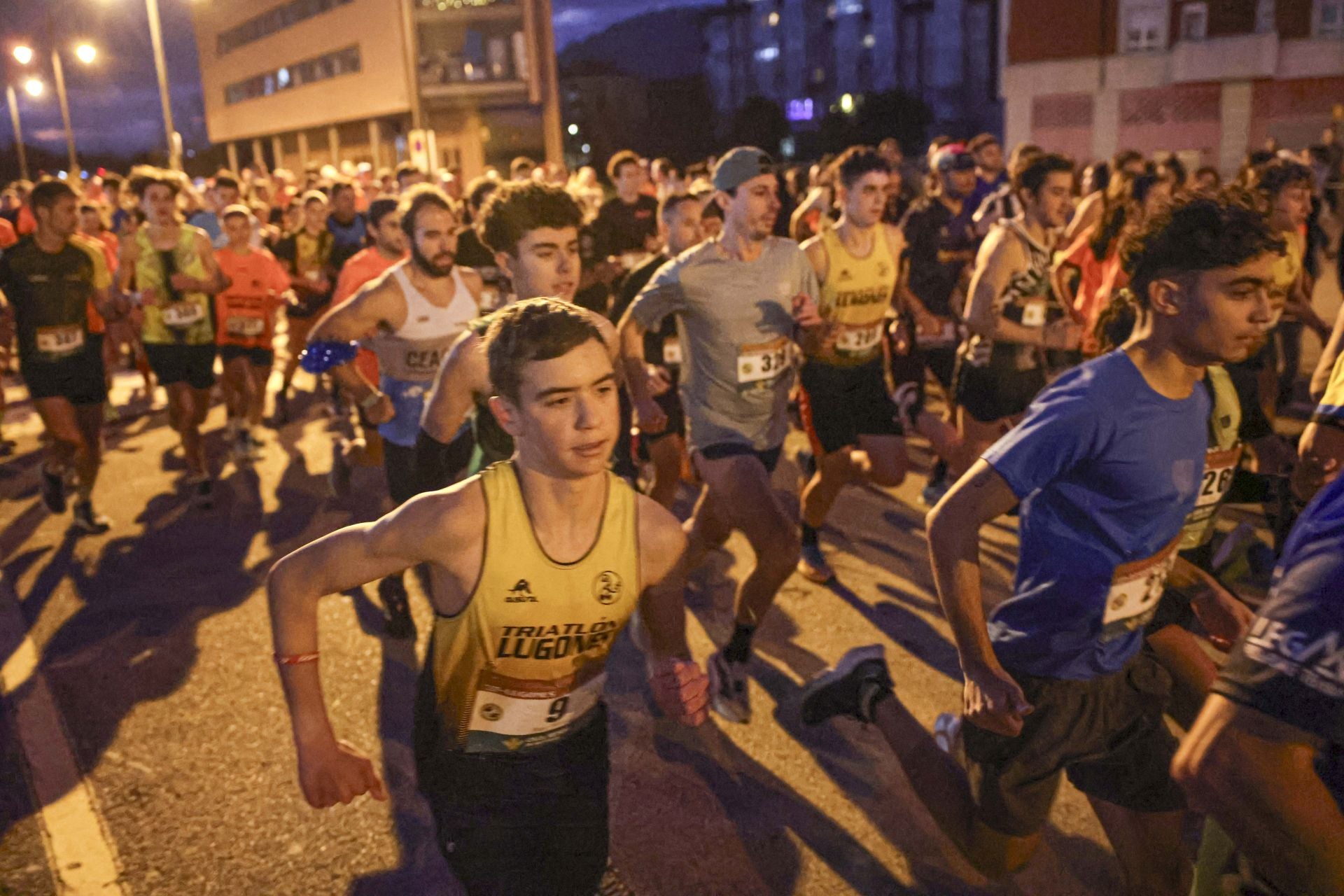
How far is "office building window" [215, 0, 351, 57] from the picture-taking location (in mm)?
54469

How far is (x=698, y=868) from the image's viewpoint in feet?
10.9

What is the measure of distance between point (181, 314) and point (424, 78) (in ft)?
142

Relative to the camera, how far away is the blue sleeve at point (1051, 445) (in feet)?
7.76

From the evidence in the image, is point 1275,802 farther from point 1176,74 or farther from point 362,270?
point 1176,74

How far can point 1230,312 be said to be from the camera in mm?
2408

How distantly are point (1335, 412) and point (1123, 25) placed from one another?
1720 inches

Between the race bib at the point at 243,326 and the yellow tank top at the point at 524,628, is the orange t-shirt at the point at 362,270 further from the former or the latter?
the yellow tank top at the point at 524,628

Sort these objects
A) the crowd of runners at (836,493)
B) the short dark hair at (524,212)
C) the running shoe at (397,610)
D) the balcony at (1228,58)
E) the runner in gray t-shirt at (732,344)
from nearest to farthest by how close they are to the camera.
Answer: the crowd of runners at (836,493), the short dark hair at (524,212), the runner in gray t-shirt at (732,344), the running shoe at (397,610), the balcony at (1228,58)

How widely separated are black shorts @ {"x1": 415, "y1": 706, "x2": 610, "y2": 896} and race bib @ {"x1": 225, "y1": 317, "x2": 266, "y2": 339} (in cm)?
663

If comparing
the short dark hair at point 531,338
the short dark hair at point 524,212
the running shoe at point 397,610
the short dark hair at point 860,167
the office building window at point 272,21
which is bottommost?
the running shoe at point 397,610

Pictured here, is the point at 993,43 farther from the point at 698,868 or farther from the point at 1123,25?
the point at 698,868

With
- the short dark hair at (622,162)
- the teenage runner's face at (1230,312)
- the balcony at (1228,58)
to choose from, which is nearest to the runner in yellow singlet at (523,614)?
the teenage runner's face at (1230,312)

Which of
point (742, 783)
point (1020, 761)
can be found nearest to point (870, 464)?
point (742, 783)

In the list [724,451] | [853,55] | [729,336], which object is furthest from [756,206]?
[853,55]
